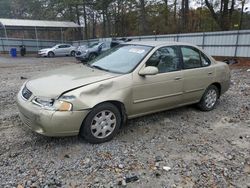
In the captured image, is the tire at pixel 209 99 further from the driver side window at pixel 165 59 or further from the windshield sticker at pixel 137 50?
the windshield sticker at pixel 137 50

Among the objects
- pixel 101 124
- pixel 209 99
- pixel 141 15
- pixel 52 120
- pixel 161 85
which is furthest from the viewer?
Answer: pixel 141 15

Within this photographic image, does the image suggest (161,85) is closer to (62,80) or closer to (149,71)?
(149,71)

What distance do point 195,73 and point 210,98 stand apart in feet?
2.95

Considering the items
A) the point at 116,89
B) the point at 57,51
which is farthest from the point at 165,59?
the point at 57,51

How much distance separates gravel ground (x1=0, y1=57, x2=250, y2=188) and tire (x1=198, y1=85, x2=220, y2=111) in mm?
548

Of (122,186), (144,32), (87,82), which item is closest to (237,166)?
(122,186)

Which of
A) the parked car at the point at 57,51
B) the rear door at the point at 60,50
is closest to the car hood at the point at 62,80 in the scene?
the parked car at the point at 57,51

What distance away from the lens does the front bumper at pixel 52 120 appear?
3.25 m

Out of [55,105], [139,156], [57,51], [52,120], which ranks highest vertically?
[55,105]

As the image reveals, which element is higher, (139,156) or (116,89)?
(116,89)

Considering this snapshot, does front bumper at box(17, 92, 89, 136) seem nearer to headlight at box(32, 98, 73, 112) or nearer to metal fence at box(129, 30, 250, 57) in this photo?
headlight at box(32, 98, 73, 112)

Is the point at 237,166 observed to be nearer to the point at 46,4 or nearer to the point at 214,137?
the point at 214,137

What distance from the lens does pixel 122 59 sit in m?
4.37

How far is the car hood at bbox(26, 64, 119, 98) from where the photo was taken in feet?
11.2
